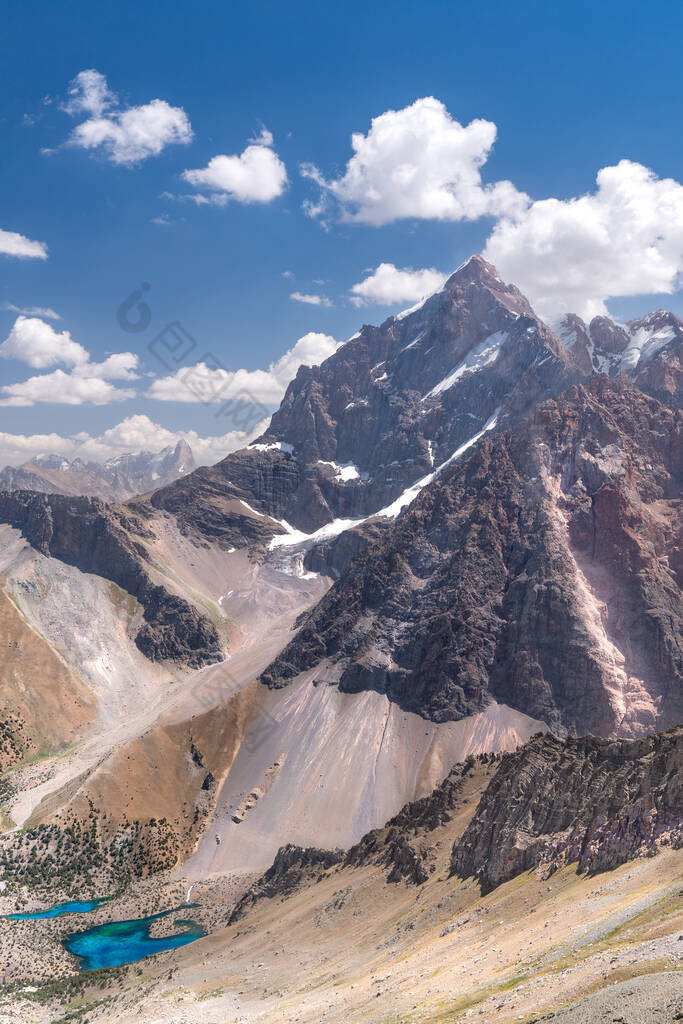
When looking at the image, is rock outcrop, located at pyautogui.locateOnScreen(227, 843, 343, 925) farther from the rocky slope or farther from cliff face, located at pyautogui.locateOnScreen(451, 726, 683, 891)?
cliff face, located at pyautogui.locateOnScreen(451, 726, 683, 891)

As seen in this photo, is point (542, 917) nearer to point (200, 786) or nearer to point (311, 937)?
point (311, 937)

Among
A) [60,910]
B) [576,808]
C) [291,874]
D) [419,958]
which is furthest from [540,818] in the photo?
[60,910]

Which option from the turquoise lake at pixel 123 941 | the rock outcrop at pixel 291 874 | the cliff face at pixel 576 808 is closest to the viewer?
the cliff face at pixel 576 808

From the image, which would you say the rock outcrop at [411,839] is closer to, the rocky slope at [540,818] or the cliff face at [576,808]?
the rocky slope at [540,818]

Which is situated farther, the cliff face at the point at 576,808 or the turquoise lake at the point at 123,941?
the turquoise lake at the point at 123,941

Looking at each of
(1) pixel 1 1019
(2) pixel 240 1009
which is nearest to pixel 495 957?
(2) pixel 240 1009

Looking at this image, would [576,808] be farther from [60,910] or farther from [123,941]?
[60,910]

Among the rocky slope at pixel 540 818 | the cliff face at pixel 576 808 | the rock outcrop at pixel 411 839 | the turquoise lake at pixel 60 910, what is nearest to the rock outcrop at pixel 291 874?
the rocky slope at pixel 540 818
